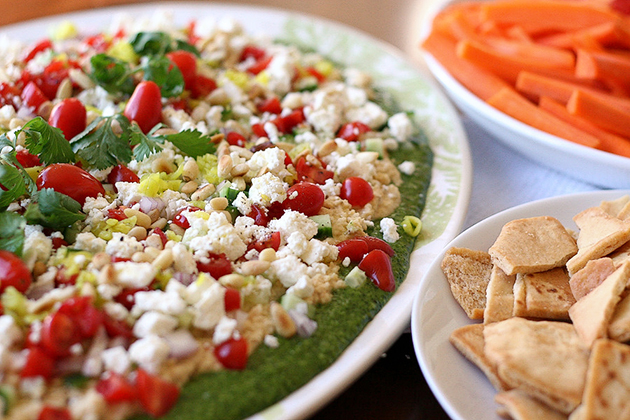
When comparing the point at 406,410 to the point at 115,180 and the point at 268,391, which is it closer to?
the point at 268,391

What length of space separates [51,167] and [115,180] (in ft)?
0.83

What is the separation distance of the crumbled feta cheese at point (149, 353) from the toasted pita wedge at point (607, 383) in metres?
1.09

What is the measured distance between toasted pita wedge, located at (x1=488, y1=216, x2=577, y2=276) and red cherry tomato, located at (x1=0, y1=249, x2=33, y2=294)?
58.4 inches

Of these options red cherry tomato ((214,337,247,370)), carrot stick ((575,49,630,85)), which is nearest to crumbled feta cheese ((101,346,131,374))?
red cherry tomato ((214,337,247,370))

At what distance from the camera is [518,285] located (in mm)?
1895

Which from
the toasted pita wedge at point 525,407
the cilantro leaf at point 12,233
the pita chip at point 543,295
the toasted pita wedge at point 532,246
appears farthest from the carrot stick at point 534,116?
the cilantro leaf at point 12,233

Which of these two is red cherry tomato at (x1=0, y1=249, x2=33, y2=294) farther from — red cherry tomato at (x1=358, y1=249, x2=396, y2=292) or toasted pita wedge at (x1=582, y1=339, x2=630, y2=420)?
toasted pita wedge at (x1=582, y1=339, x2=630, y2=420)

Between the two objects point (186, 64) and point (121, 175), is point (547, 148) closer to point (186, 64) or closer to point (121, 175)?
point (186, 64)

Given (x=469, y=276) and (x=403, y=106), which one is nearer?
(x=469, y=276)

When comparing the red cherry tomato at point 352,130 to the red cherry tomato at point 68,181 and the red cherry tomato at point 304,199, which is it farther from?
the red cherry tomato at point 68,181

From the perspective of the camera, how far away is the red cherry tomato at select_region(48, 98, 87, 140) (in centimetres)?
237

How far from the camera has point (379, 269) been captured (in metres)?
2.02

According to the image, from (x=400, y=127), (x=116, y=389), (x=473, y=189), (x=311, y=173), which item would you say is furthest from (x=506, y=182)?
(x=116, y=389)

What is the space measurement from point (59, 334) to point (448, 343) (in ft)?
3.72
